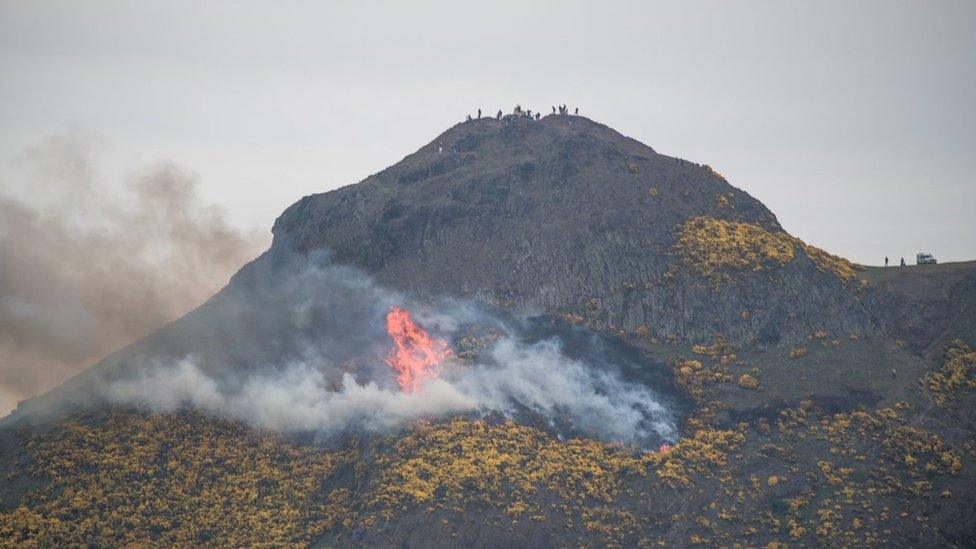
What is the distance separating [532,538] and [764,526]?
3333cm

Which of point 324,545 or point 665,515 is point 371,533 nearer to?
point 324,545

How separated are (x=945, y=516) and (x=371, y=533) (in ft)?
270

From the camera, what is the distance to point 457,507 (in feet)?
650

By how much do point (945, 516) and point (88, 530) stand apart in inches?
4907

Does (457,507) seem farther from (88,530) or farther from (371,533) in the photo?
(88,530)

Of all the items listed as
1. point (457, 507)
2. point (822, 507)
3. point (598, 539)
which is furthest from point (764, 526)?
point (457, 507)

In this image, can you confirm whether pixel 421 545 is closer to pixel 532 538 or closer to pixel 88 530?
pixel 532 538

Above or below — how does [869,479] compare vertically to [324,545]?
above

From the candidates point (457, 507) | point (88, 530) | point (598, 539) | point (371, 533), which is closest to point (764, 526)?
point (598, 539)

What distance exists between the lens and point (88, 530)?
199875 mm

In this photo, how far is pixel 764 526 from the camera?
19325 centimetres

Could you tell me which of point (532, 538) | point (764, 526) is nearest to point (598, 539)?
point (532, 538)

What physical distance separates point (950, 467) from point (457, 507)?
73.3 m

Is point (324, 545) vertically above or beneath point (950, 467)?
beneath
